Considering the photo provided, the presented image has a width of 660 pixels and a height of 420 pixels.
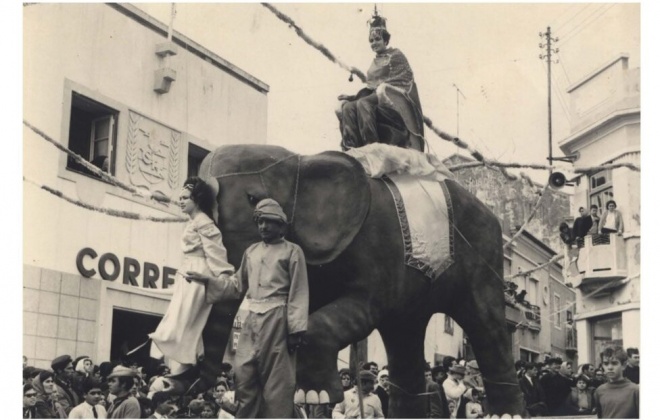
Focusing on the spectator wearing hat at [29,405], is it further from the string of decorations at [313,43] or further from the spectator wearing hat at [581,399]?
the spectator wearing hat at [581,399]

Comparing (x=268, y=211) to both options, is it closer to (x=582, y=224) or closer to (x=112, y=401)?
(x=112, y=401)

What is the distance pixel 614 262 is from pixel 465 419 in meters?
2.55

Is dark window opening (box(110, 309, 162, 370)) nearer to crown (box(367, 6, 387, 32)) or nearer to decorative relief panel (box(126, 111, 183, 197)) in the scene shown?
decorative relief panel (box(126, 111, 183, 197))

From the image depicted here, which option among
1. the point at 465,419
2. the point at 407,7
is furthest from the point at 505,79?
the point at 465,419

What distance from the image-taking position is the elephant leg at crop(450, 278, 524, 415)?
6.93m

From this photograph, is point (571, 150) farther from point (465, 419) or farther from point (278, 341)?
point (278, 341)

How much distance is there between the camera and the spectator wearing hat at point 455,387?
9.12 meters

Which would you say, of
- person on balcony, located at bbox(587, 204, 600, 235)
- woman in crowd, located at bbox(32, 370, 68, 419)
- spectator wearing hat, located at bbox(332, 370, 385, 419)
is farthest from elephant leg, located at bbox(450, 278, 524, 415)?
person on balcony, located at bbox(587, 204, 600, 235)

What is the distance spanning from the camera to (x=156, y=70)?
41.6ft

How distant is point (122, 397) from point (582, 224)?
5827 millimetres

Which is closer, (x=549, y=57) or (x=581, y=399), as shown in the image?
(x=581, y=399)

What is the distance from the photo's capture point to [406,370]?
722cm

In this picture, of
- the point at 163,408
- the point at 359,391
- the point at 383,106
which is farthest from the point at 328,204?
the point at 163,408

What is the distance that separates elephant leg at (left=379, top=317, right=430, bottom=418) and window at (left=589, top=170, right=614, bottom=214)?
432 centimetres
